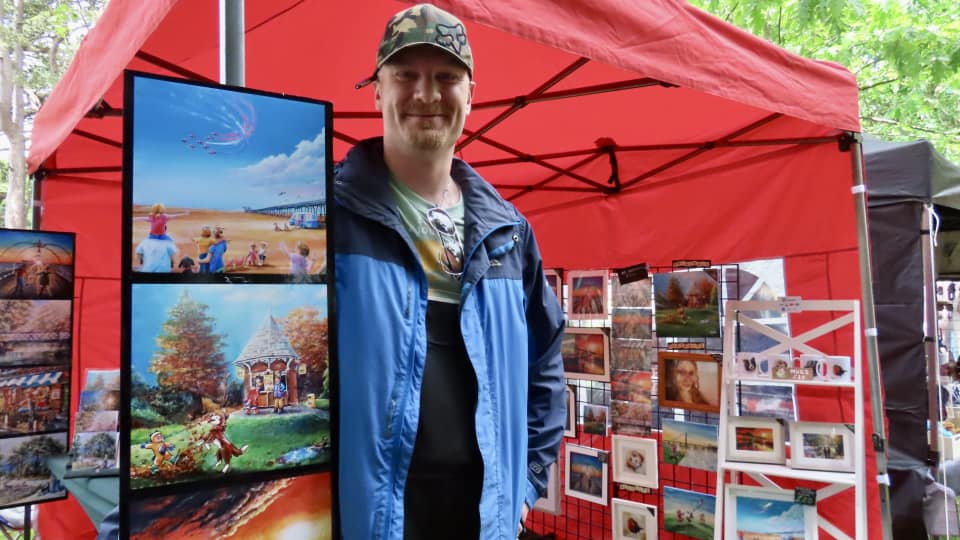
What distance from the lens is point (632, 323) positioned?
11.2 ft

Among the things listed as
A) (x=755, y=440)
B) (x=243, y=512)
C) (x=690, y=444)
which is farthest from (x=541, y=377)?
(x=690, y=444)

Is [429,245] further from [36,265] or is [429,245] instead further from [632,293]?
[632,293]

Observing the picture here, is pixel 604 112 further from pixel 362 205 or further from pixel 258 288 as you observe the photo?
pixel 258 288

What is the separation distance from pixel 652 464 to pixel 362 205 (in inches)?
110

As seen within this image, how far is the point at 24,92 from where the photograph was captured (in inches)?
512

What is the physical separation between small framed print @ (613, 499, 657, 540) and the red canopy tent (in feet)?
Answer: 3.10

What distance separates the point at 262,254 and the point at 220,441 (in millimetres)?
305

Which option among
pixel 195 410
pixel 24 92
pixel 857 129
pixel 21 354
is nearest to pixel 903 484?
pixel 857 129

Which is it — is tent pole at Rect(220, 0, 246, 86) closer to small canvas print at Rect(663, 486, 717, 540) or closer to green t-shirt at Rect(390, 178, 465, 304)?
green t-shirt at Rect(390, 178, 465, 304)

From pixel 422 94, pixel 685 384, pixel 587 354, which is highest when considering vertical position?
pixel 422 94

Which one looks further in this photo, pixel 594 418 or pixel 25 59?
pixel 25 59

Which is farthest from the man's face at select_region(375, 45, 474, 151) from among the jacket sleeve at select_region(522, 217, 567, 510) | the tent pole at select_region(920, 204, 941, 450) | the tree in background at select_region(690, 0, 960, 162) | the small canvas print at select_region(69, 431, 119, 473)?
the tent pole at select_region(920, 204, 941, 450)

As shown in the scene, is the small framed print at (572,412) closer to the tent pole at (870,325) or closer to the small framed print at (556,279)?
the small framed print at (556,279)

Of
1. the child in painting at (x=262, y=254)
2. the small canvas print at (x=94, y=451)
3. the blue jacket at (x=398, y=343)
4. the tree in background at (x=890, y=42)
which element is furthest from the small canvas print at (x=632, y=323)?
the child in painting at (x=262, y=254)
